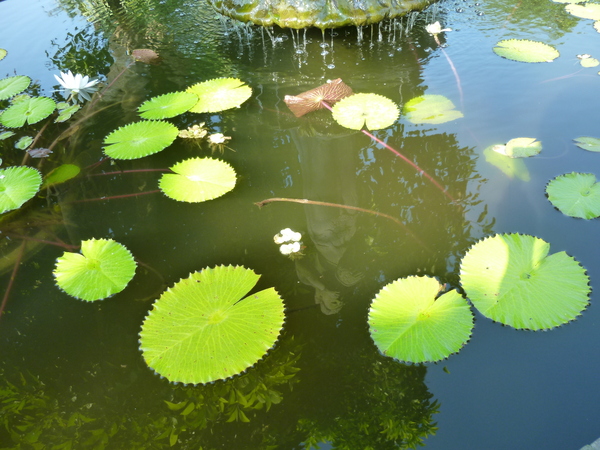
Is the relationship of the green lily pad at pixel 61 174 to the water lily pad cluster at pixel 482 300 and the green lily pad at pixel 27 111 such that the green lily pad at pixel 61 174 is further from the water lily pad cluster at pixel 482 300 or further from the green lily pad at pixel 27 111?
the water lily pad cluster at pixel 482 300

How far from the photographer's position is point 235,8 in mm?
3699

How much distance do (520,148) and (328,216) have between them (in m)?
1.15

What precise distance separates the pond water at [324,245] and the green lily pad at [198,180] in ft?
0.21

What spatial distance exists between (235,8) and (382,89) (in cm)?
159

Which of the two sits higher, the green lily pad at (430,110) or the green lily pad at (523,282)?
the green lily pad at (430,110)

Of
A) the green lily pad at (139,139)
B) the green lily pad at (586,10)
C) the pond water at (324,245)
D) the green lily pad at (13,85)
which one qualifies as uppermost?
the green lily pad at (13,85)

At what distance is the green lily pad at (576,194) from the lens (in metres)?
1.99

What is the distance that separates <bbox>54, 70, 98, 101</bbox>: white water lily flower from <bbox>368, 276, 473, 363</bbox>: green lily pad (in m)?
2.77

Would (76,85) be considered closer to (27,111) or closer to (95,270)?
(27,111)

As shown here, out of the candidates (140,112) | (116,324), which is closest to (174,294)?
(116,324)


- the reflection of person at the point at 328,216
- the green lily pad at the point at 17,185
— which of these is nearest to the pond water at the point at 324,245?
the reflection of person at the point at 328,216

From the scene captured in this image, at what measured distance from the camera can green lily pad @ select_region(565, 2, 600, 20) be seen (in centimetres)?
379

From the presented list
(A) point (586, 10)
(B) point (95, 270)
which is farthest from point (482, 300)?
(A) point (586, 10)

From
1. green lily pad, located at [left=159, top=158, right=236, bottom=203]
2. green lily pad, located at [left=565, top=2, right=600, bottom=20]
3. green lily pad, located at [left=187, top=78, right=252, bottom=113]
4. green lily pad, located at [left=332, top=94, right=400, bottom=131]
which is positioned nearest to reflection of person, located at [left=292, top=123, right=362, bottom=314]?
green lily pad, located at [left=332, top=94, right=400, bottom=131]
